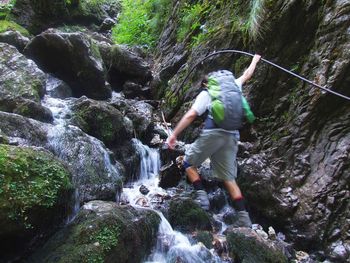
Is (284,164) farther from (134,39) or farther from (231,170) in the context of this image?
(134,39)

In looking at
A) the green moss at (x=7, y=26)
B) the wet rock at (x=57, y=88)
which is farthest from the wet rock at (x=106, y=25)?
the wet rock at (x=57, y=88)

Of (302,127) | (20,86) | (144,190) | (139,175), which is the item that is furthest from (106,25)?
(302,127)

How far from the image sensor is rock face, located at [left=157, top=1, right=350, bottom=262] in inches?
255

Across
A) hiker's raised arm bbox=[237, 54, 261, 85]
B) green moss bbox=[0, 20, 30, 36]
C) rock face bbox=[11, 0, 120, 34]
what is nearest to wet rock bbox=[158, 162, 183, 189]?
hiker's raised arm bbox=[237, 54, 261, 85]

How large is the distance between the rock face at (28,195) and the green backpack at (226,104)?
233cm

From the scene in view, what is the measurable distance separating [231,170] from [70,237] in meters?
2.68

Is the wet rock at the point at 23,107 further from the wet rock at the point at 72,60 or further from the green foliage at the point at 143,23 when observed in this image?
the green foliage at the point at 143,23

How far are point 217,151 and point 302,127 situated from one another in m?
2.16

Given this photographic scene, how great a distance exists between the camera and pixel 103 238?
15.8 feet

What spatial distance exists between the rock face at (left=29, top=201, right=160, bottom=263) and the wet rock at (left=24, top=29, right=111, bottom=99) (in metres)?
6.09

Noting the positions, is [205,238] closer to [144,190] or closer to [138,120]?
[144,190]

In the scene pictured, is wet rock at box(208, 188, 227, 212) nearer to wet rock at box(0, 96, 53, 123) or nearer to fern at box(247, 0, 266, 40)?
fern at box(247, 0, 266, 40)

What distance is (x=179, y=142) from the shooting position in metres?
9.32

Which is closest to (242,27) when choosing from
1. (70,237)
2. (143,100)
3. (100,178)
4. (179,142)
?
(179,142)
